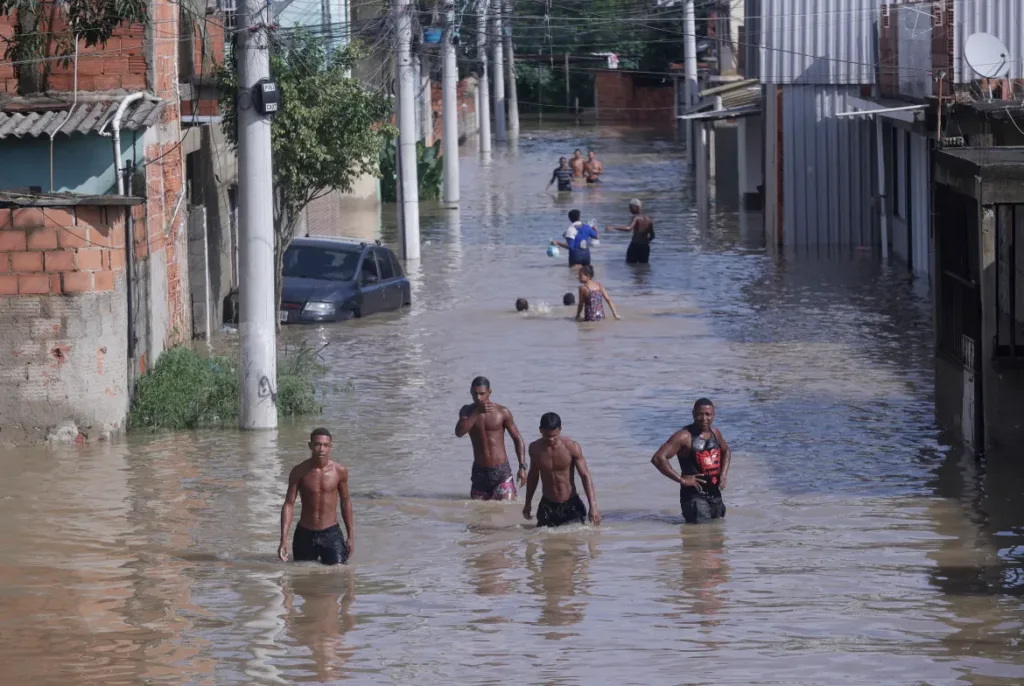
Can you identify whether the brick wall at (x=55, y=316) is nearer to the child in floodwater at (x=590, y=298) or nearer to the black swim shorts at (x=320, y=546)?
the black swim shorts at (x=320, y=546)

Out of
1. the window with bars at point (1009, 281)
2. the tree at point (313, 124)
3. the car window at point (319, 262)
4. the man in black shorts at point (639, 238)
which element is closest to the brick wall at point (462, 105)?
the man in black shorts at point (639, 238)

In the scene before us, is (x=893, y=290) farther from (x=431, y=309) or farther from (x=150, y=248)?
(x=150, y=248)

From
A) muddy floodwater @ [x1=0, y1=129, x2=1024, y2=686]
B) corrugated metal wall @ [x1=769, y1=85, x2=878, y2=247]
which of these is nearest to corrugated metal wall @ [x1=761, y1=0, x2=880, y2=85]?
corrugated metal wall @ [x1=769, y1=85, x2=878, y2=247]

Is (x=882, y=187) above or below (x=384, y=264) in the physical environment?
above

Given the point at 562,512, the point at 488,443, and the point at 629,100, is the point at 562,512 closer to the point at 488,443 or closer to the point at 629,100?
the point at 488,443

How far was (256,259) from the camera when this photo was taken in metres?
17.0

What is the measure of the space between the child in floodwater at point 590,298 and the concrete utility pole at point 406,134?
25.3 ft

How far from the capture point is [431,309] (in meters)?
26.9

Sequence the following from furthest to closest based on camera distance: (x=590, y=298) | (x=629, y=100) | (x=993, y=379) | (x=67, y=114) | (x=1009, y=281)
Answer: (x=629, y=100), (x=590, y=298), (x=67, y=114), (x=1009, y=281), (x=993, y=379)

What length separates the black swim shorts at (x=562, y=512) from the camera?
42.4 ft

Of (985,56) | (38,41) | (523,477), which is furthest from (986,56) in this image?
(38,41)

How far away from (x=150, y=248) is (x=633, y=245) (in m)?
15.1

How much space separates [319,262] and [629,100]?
58903 mm

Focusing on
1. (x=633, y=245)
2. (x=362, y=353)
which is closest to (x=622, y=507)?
(x=362, y=353)
